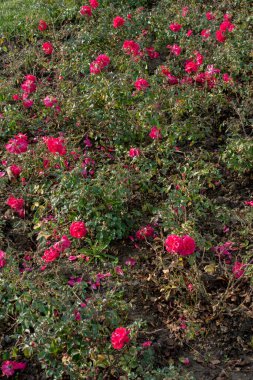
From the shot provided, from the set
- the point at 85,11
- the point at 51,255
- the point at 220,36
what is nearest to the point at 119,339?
the point at 51,255

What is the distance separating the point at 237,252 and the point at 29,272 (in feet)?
4.23

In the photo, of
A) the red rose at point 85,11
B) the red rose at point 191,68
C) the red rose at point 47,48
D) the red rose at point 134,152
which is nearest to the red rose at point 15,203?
the red rose at point 134,152

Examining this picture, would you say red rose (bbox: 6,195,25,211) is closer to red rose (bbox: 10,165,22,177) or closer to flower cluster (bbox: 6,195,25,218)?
flower cluster (bbox: 6,195,25,218)

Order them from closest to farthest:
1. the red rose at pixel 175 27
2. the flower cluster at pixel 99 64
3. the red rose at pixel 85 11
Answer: the flower cluster at pixel 99 64 < the red rose at pixel 175 27 < the red rose at pixel 85 11

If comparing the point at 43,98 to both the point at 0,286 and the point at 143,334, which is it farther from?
the point at 143,334

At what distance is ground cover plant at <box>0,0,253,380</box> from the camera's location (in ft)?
10.2

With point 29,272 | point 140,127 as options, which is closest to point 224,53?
point 140,127

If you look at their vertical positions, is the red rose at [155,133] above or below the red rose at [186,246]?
below

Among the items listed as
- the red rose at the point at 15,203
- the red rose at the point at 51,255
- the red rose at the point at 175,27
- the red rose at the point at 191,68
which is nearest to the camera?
the red rose at the point at 51,255

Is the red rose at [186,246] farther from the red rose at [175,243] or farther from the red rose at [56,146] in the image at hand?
the red rose at [56,146]

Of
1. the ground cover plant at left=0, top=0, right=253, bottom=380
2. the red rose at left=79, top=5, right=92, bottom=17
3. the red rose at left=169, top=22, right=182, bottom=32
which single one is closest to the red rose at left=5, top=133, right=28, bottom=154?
the ground cover plant at left=0, top=0, right=253, bottom=380

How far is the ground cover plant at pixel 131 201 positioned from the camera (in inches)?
123

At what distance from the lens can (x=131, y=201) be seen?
13.5ft

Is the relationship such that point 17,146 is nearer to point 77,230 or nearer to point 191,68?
point 77,230
